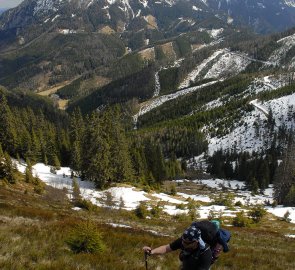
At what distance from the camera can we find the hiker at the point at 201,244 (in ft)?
25.1

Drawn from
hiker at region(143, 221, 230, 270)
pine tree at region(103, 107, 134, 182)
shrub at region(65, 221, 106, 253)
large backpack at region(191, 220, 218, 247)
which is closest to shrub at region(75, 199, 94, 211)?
pine tree at region(103, 107, 134, 182)

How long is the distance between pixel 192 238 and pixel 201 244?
0.99 feet

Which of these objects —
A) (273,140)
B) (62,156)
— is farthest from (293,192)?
(273,140)

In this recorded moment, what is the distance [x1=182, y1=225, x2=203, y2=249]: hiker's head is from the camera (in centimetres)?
756

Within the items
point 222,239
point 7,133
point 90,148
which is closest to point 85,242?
point 222,239

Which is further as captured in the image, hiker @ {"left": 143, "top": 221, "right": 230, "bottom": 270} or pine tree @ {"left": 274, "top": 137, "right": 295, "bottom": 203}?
pine tree @ {"left": 274, "top": 137, "right": 295, "bottom": 203}

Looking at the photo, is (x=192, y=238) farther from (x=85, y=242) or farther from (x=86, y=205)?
(x=86, y=205)

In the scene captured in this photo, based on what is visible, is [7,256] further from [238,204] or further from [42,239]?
[238,204]

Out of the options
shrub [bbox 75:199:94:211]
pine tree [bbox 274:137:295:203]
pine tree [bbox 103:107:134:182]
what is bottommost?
pine tree [bbox 274:137:295:203]

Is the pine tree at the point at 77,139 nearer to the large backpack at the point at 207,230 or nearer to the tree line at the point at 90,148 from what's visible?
the tree line at the point at 90,148

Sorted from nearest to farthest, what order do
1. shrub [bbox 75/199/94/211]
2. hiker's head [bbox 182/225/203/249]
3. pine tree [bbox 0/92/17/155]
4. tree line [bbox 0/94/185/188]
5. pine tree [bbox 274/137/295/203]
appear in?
1. hiker's head [bbox 182/225/203/249]
2. shrub [bbox 75/199/94/211]
3. tree line [bbox 0/94/185/188]
4. pine tree [bbox 0/92/17/155]
5. pine tree [bbox 274/137/295/203]

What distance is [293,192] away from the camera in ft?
248

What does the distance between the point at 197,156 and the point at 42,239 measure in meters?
188

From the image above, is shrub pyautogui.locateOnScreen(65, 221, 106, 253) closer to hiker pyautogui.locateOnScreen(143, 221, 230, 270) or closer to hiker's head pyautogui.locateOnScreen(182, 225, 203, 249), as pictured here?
hiker pyautogui.locateOnScreen(143, 221, 230, 270)
